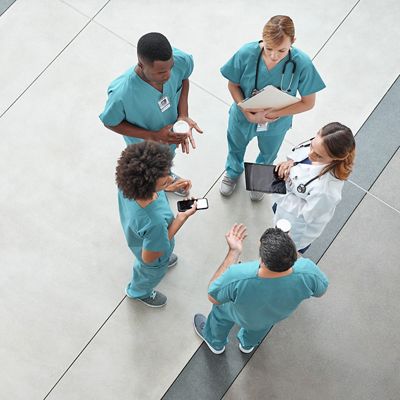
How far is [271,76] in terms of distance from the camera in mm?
2814

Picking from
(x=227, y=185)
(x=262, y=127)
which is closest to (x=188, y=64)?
(x=262, y=127)

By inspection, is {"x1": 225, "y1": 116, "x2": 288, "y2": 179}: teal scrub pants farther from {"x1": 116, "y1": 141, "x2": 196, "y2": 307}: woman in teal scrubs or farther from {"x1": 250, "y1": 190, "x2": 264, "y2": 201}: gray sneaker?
{"x1": 116, "y1": 141, "x2": 196, "y2": 307}: woman in teal scrubs

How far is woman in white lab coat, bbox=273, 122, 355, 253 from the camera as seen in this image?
Result: 2557mm

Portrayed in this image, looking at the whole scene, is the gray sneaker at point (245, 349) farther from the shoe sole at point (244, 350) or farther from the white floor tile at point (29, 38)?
the white floor tile at point (29, 38)

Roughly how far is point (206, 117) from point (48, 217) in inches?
52.4

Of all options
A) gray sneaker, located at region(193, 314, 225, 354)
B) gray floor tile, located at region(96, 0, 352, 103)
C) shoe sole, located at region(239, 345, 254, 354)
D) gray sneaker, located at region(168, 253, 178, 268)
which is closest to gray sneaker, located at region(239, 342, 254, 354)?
shoe sole, located at region(239, 345, 254, 354)

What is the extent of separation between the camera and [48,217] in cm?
372

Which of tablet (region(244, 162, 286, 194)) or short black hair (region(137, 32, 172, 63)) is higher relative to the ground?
short black hair (region(137, 32, 172, 63))

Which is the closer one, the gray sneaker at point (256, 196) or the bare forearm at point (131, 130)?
the bare forearm at point (131, 130)

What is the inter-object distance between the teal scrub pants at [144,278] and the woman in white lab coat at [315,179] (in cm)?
73

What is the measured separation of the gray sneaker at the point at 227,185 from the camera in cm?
373

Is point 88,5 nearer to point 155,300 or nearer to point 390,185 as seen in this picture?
point 155,300

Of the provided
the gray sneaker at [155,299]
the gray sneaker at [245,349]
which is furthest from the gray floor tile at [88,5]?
the gray sneaker at [245,349]

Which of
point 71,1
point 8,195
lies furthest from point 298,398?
point 71,1
